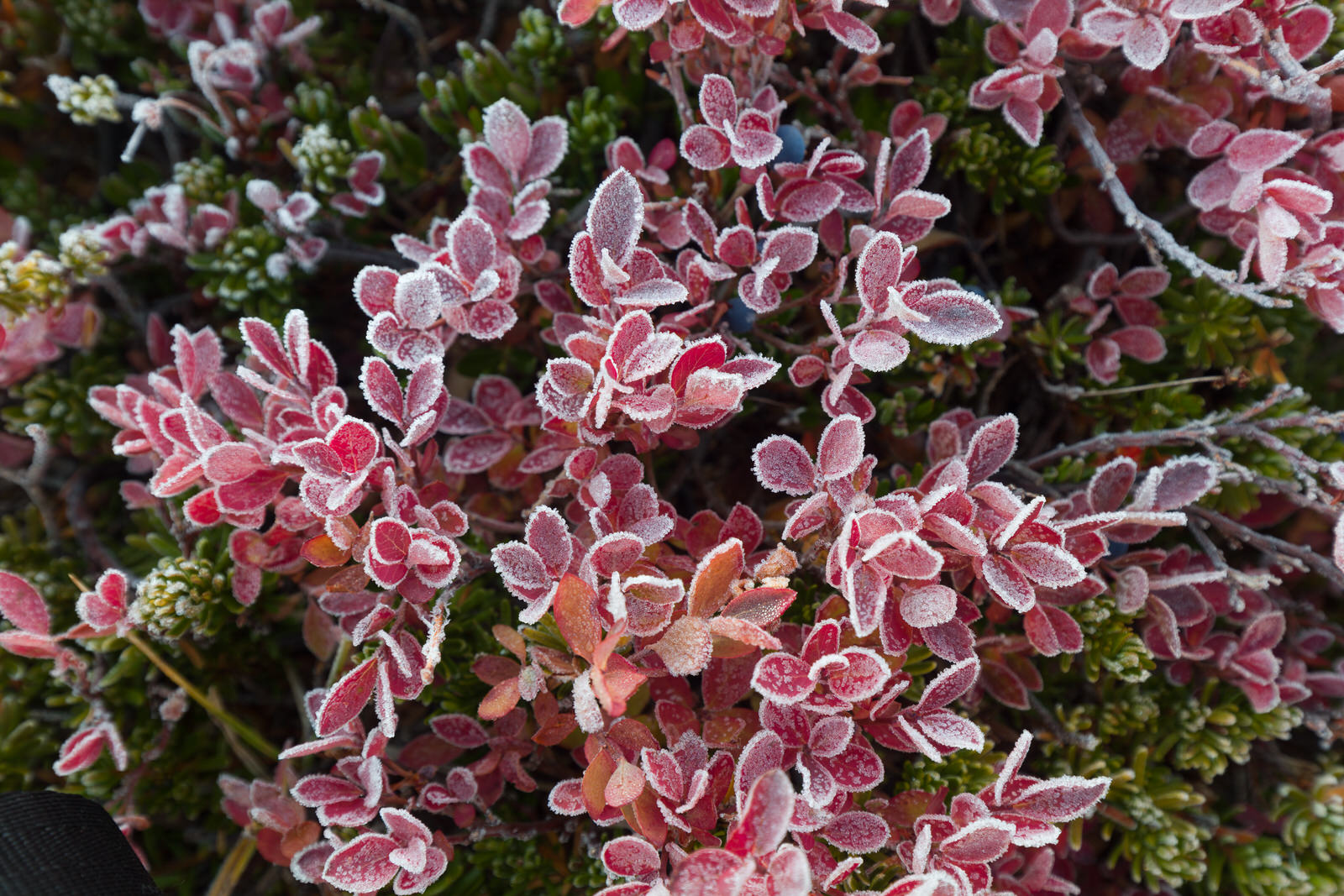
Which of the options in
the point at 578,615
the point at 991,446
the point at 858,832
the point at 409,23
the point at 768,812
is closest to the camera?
the point at 768,812

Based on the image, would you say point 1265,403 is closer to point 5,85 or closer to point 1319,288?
point 1319,288

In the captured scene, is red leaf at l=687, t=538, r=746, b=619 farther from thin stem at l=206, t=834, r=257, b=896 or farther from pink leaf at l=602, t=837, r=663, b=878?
thin stem at l=206, t=834, r=257, b=896

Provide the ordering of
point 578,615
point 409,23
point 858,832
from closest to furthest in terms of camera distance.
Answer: point 578,615 < point 858,832 < point 409,23

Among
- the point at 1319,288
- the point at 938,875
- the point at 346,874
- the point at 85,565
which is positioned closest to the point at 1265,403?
the point at 1319,288

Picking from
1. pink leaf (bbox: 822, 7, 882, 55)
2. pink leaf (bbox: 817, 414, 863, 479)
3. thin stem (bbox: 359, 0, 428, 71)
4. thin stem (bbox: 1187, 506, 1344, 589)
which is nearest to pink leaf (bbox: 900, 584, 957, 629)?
pink leaf (bbox: 817, 414, 863, 479)

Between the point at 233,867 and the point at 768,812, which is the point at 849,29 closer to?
the point at 768,812

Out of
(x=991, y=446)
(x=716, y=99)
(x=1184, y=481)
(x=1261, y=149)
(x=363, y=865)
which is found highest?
(x=716, y=99)

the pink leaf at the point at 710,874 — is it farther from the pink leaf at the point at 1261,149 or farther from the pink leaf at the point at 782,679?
the pink leaf at the point at 1261,149

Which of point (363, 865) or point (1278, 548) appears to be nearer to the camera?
point (363, 865)

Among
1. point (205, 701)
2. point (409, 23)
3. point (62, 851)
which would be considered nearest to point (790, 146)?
point (409, 23)

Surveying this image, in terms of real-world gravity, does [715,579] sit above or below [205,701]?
above
